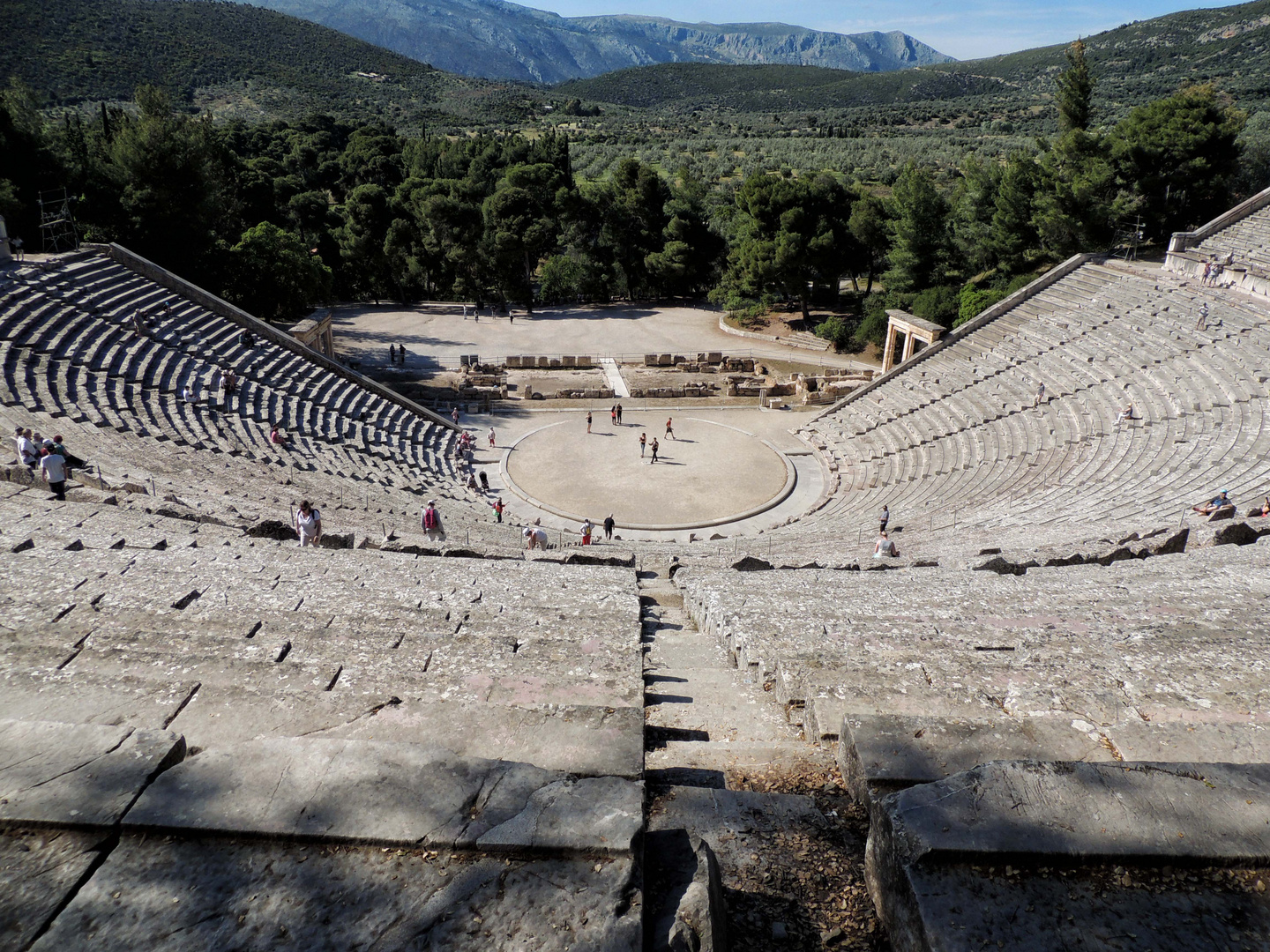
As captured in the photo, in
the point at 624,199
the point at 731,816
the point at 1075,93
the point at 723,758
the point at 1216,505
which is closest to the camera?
the point at 731,816

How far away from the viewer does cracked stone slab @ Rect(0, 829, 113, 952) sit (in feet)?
8.69

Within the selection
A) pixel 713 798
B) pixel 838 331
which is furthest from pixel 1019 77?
pixel 713 798

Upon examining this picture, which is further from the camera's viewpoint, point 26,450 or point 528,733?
point 26,450

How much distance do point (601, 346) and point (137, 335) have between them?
20.0 m

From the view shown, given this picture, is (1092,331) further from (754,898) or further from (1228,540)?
(754,898)

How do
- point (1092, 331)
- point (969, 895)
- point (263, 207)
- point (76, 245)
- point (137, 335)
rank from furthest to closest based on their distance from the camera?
point (263, 207)
point (76, 245)
point (1092, 331)
point (137, 335)
point (969, 895)

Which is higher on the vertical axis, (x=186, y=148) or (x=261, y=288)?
(x=186, y=148)

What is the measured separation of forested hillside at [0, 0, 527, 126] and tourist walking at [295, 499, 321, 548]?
244ft

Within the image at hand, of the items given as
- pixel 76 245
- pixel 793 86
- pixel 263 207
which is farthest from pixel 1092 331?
pixel 793 86

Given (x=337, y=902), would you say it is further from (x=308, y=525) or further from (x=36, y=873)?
(x=308, y=525)

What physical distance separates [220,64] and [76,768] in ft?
382

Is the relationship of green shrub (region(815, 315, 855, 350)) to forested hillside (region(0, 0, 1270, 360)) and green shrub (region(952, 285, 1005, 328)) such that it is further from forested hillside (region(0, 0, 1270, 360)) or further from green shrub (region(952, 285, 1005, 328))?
green shrub (region(952, 285, 1005, 328))

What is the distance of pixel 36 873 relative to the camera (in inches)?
113

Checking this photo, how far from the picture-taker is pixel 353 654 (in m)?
6.32
